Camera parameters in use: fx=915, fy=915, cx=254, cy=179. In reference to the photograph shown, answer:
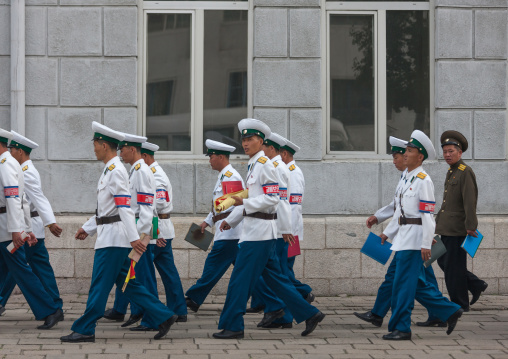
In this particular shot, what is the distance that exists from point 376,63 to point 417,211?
4246mm

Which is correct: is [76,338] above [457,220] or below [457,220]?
below

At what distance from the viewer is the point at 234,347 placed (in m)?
7.71

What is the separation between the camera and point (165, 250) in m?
9.35

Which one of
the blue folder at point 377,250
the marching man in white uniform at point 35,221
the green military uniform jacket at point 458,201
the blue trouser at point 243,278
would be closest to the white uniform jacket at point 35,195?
the marching man in white uniform at point 35,221

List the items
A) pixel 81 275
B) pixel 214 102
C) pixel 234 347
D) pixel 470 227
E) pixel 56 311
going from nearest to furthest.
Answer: pixel 234 347
pixel 56 311
pixel 470 227
pixel 81 275
pixel 214 102

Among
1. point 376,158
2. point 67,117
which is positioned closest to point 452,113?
point 376,158

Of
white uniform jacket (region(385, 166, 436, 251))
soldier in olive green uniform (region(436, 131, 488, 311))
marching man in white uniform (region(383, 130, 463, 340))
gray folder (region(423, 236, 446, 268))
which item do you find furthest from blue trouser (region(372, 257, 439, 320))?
soldier in olive green uniform (region(436, 131, 488, 311))

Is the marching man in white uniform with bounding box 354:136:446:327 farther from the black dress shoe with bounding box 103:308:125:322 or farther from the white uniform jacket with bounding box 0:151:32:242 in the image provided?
the white uniform jacket with bounding box 0:151:32:242

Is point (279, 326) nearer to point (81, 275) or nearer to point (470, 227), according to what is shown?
point (470, 227)

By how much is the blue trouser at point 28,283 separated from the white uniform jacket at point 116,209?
115 centimetres

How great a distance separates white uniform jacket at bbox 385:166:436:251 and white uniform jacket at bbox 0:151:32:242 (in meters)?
3.45

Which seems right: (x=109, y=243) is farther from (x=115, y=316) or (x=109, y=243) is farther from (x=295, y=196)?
(x=295, y=196)

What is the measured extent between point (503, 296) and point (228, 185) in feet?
13.8

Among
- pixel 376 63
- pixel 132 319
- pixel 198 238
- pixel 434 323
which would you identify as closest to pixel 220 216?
pixel 198 238
